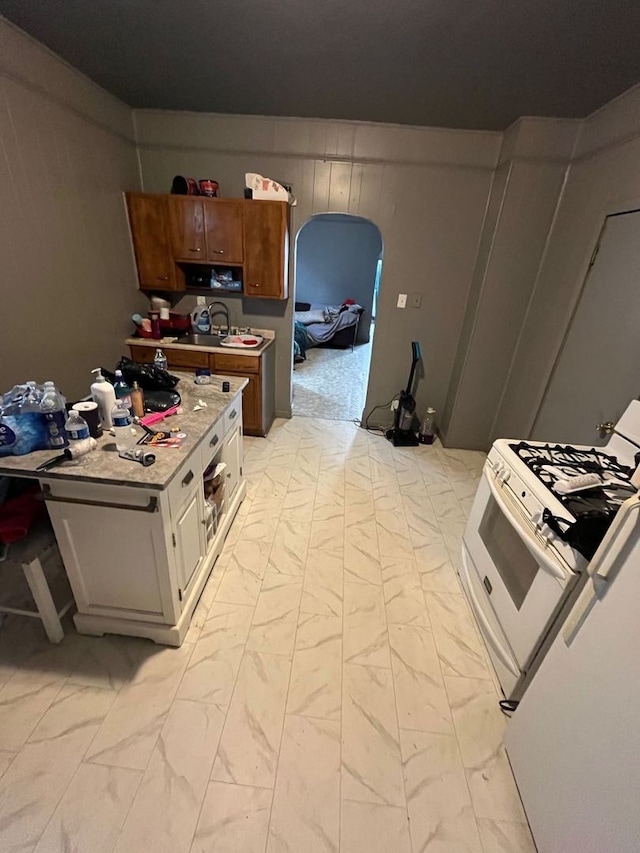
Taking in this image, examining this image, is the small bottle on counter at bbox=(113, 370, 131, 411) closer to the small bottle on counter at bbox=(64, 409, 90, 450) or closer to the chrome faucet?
the small bottle on counter at bbox=(64, 409, 90, 450)

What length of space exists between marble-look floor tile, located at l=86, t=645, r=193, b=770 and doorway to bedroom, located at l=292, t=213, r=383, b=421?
402 cm

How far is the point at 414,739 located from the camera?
4.33 feet

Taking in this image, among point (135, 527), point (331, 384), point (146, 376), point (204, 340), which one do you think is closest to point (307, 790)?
point (135, 527)

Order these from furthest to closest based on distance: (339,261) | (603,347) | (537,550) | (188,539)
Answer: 1. (339,261)
2. (603,347)
3. (188,539)
4. (537,550)

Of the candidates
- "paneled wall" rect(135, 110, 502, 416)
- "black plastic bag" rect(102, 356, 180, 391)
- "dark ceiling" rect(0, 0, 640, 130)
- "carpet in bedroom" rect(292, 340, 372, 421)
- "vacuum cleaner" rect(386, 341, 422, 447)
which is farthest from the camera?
"carpet in bedroom" rect(292, 340, 372, 421)

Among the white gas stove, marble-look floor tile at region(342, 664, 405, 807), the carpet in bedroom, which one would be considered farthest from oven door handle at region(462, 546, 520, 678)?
the carpet in bedroom

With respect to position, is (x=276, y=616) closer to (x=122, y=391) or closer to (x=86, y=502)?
(x=86, y=502)

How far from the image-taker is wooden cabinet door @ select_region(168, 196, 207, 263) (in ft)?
9.23

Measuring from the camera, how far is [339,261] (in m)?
6.91

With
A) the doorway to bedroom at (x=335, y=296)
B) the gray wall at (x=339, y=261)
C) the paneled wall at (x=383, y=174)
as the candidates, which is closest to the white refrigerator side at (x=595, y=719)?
the paneled wall at (x=383, y=174)

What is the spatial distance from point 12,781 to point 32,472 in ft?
3.24

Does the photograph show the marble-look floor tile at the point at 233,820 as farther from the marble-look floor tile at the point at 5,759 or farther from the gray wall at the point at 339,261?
the gray wall at the point at 339,261

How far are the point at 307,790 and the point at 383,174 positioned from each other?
3666 mm

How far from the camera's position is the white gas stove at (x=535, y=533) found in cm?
116
